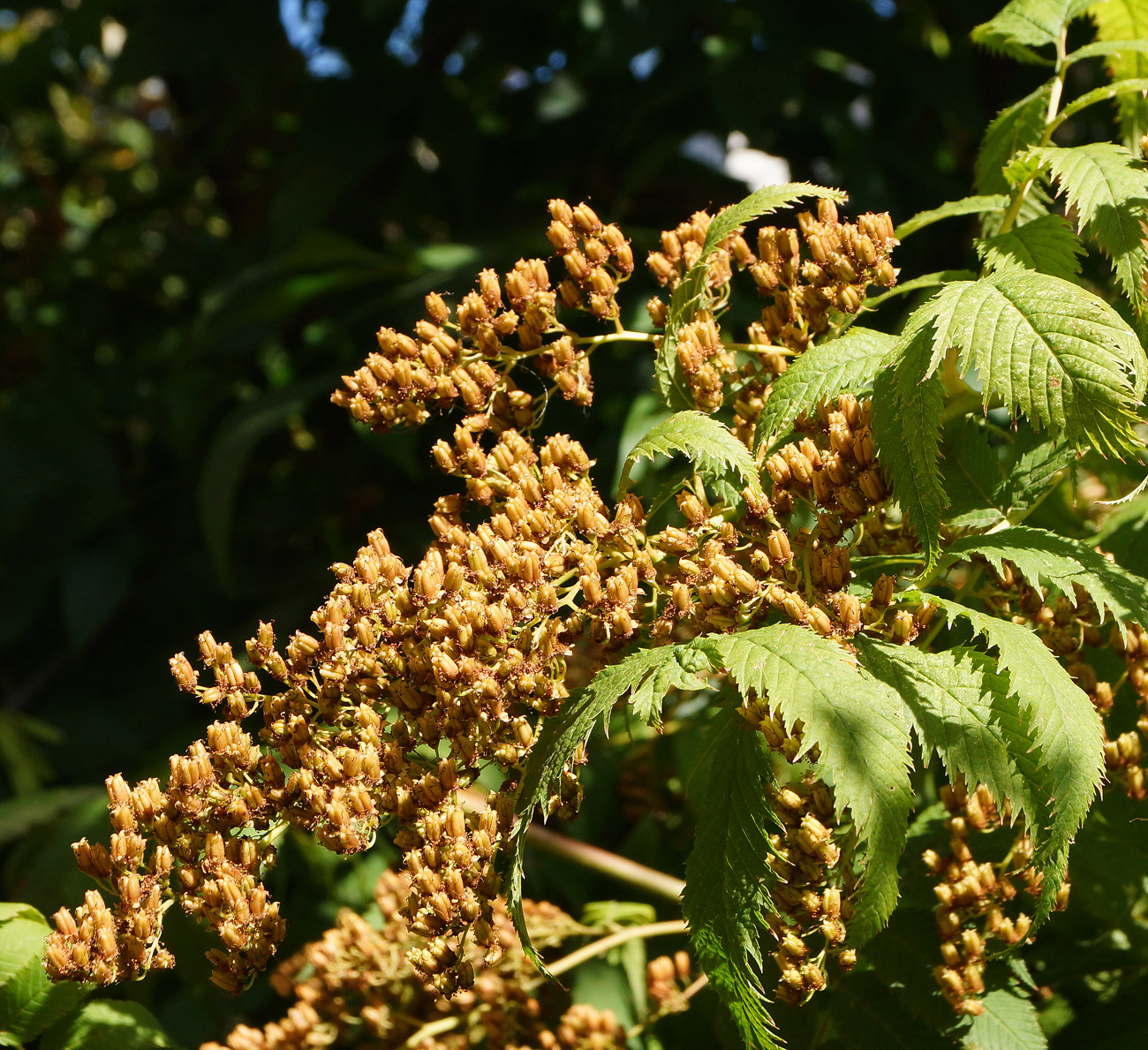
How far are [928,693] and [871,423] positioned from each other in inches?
7.1

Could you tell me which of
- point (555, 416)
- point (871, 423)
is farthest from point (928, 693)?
point (555, 416)

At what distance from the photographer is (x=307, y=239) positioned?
202 cm

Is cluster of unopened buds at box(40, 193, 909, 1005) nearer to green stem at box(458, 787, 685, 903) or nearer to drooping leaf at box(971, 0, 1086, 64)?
drooping leaf at box(971, 0, 1086, 64)

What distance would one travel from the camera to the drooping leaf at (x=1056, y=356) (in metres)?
0.66

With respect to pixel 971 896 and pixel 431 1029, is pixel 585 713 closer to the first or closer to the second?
pixel 971 896

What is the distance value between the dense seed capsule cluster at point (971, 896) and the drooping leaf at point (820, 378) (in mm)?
307

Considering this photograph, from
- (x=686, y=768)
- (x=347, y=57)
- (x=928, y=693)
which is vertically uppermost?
(x=347, y=57)

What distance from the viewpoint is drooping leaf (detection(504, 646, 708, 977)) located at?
0.66m

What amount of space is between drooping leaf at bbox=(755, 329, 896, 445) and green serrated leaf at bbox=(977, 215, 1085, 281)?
11 centimetres

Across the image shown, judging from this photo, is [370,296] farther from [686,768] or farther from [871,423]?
[871,423]

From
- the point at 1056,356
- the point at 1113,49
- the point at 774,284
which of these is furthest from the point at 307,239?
the point at 1056,356

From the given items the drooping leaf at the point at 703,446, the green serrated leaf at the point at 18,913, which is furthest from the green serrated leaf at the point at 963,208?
the green serrated leaf at the point at 18,913

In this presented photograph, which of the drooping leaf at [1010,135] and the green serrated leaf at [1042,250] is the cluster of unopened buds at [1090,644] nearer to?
the green serrated leaf at [1042,250]

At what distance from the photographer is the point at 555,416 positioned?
3.62 ft
